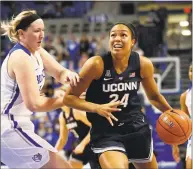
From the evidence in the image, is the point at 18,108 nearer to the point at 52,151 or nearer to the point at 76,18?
the point at 52,151

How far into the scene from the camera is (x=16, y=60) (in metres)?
3.24

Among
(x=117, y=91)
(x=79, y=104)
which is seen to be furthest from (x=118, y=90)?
(x=79, y=104)

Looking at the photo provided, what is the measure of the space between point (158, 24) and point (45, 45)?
2522 millimetres

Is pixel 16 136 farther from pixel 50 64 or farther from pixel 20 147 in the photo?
pixel 50 64

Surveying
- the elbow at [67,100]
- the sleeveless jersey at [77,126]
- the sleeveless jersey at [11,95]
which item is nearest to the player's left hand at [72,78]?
the elbow at [67,100]

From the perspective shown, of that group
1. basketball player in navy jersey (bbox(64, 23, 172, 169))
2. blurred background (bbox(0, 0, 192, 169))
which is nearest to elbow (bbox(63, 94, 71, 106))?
basketball player in navy jersey (bbox(64, 23, 172, 169))

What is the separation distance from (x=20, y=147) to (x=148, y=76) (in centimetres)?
115

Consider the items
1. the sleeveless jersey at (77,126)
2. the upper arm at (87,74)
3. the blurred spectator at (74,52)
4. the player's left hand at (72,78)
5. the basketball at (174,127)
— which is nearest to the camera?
the player's left hand at (72,78)

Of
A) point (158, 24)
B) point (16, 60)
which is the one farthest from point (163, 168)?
point (158, 24)

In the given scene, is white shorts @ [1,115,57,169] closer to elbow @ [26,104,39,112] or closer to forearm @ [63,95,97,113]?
elbow @ [26,104,39,112]

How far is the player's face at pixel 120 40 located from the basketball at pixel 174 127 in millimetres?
652

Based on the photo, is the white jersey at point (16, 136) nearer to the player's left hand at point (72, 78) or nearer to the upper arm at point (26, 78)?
the upper arm at point (26, 78)

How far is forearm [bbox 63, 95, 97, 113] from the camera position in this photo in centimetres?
336

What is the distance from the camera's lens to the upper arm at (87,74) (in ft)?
11.5
